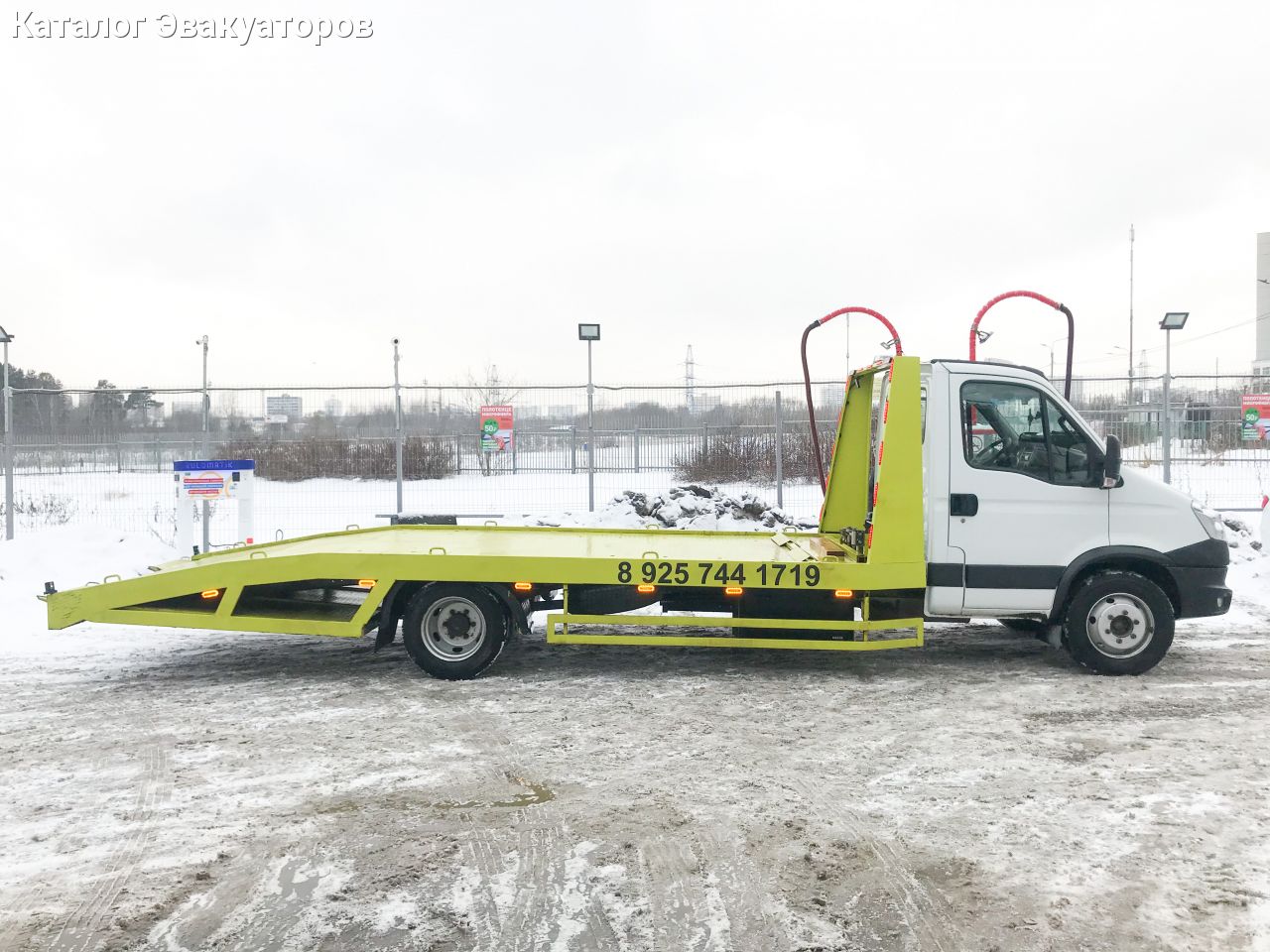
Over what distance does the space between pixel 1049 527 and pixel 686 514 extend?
7.08 meters

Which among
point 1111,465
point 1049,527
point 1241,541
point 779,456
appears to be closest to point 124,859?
point 1049,527

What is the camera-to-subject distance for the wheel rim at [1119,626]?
7.30 m

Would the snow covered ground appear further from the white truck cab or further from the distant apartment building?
the distant apartment building

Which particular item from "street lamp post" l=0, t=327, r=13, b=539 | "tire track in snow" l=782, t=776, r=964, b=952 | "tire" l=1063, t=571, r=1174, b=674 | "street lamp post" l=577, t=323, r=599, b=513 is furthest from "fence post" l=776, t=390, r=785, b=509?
"street lamp post" l=0, t=327, r=13, b=539

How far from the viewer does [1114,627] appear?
7328 millimetres

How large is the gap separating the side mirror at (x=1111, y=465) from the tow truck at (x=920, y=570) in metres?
0.02

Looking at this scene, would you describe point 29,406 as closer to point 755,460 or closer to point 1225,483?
point 755,460

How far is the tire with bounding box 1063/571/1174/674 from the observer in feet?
23.8

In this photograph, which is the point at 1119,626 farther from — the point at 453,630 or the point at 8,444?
the point at 8,444

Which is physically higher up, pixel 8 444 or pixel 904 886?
pixel 8 444

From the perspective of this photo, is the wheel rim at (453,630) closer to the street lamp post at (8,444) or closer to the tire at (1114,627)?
the tire at (1114,627)

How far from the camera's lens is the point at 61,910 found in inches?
149

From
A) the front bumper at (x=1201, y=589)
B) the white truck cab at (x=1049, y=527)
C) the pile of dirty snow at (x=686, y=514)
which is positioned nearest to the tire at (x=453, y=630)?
the white truck cab at (x=1049, y=527)

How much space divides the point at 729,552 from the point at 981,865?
385 centimetres
